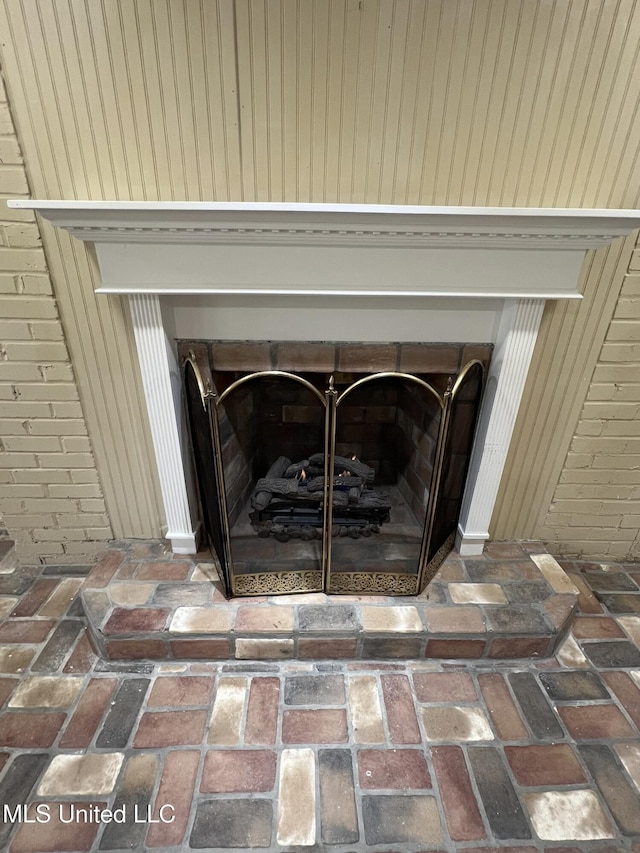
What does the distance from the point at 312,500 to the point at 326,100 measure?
1188 millimetres

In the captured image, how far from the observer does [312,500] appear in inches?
62.2

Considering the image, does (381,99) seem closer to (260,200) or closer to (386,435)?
(260,200)

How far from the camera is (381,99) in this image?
1.12 meters

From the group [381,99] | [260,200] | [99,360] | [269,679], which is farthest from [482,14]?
[269,679]

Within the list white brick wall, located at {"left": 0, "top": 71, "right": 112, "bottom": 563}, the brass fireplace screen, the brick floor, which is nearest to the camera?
the brick floor

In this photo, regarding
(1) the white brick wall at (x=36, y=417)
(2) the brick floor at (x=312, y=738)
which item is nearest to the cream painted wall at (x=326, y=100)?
(1) the white brick wall at (x=36, y=417)

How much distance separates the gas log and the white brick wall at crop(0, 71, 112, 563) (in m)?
0.64

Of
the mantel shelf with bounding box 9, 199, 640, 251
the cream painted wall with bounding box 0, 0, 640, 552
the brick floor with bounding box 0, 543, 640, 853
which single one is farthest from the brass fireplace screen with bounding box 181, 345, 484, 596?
the cream painted wall with bounding box 0, 0, 640, 552

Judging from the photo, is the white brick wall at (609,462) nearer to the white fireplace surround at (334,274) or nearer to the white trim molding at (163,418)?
the white fireplace surround at (334,274)

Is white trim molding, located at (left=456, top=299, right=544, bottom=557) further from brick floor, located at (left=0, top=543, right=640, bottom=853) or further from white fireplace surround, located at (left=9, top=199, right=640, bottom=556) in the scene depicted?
brick floor, located at (left=0, top=543, right=640, bottom=853)

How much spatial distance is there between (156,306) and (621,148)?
1.36 metres

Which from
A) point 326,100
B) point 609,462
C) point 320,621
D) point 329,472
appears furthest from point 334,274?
point 609,462

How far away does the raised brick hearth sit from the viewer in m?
1.40

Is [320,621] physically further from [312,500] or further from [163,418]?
[163,418]
